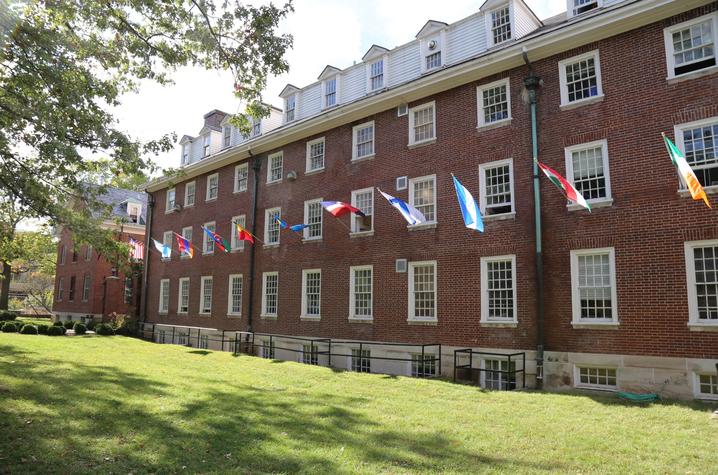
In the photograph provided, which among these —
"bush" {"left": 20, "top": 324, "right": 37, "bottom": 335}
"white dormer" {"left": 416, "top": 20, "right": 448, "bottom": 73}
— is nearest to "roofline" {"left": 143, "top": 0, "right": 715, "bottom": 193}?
"white dormer" {"left": 416, "top": 20, "right": 448, "bottom": 73}

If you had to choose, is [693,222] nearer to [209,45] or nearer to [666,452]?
[666,452]

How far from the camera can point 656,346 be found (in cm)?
1258

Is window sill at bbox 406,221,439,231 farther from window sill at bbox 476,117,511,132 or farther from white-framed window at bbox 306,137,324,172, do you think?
white-framed window at bbox 306,137,324,172

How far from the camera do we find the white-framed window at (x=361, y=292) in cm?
1922

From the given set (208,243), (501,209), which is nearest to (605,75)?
(501,209)

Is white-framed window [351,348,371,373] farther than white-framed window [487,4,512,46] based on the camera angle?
Yes

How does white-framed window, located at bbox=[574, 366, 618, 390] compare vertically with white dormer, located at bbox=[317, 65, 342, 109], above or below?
below

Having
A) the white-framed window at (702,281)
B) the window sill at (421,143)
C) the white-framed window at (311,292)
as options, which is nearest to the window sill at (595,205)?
the white-framed window at (702,281)

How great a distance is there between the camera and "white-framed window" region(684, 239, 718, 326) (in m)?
12.0

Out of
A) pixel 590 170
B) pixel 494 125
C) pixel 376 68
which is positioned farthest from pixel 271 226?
pixel 590 170

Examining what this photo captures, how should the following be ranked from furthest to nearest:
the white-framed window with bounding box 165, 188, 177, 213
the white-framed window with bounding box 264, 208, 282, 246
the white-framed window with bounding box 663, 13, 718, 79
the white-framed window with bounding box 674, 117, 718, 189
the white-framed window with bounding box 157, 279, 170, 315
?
the white-framed window with bounding box 165, 188, 177, 213
the white-framed window with bounding box 157, 279, 170, 315
the white-framed window with bounding box 264, 208, 282, 246
the white-framed window with bounding box 663, 13, 718, 79
the white-framed window with bounding box 674, 117, 718, 189

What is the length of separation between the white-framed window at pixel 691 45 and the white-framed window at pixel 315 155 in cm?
1287

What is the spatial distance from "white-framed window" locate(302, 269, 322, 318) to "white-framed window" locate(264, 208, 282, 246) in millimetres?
2943

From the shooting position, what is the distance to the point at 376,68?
2150cm
